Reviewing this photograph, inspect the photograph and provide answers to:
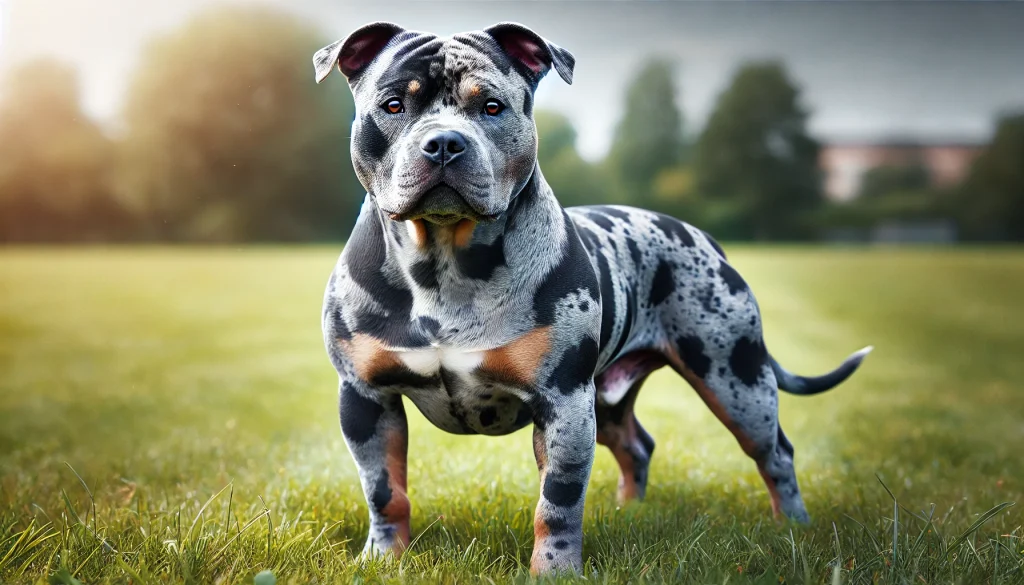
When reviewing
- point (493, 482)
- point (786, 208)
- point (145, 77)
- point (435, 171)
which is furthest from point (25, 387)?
point (786, 208)

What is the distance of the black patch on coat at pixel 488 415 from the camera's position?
10.3 feet

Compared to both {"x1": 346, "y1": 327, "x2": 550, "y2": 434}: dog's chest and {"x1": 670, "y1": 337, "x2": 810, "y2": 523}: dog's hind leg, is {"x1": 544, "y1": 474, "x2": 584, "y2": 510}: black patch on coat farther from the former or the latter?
{"x1": 670, "y1": 337, "x2": 810, "y2": 523}: dog's hind leg

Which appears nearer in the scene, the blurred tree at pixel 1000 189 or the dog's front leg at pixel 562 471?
the dog's front leg at pixel 562 471

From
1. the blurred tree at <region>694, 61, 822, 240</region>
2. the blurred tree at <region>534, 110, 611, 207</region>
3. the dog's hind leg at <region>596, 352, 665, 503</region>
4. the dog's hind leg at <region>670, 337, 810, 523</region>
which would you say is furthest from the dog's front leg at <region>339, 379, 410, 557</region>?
the blurred tree at <region>694, 61, 822, 240</region>

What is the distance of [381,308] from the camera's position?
3.07 metres

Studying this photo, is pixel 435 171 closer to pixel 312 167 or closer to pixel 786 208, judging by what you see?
pixel 312 167

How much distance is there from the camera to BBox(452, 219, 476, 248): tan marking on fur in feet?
9.76

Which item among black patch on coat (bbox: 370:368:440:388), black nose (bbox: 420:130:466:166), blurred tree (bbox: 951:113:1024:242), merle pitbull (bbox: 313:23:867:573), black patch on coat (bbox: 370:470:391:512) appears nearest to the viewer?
black nose (bbox: 420:130:466:166)

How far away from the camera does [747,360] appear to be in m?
3.89

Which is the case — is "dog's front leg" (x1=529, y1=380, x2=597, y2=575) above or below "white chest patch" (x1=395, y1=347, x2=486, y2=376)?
below

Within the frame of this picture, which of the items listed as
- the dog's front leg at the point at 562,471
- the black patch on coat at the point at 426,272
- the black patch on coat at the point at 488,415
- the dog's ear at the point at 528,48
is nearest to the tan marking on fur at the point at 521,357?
the dog's front leg at the point at 562,471

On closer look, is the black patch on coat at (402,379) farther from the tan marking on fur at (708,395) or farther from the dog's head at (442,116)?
the tan marking on fur at (708,395)

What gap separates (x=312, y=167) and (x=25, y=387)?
1105cm

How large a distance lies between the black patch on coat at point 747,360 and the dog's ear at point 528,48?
5.05 feet
